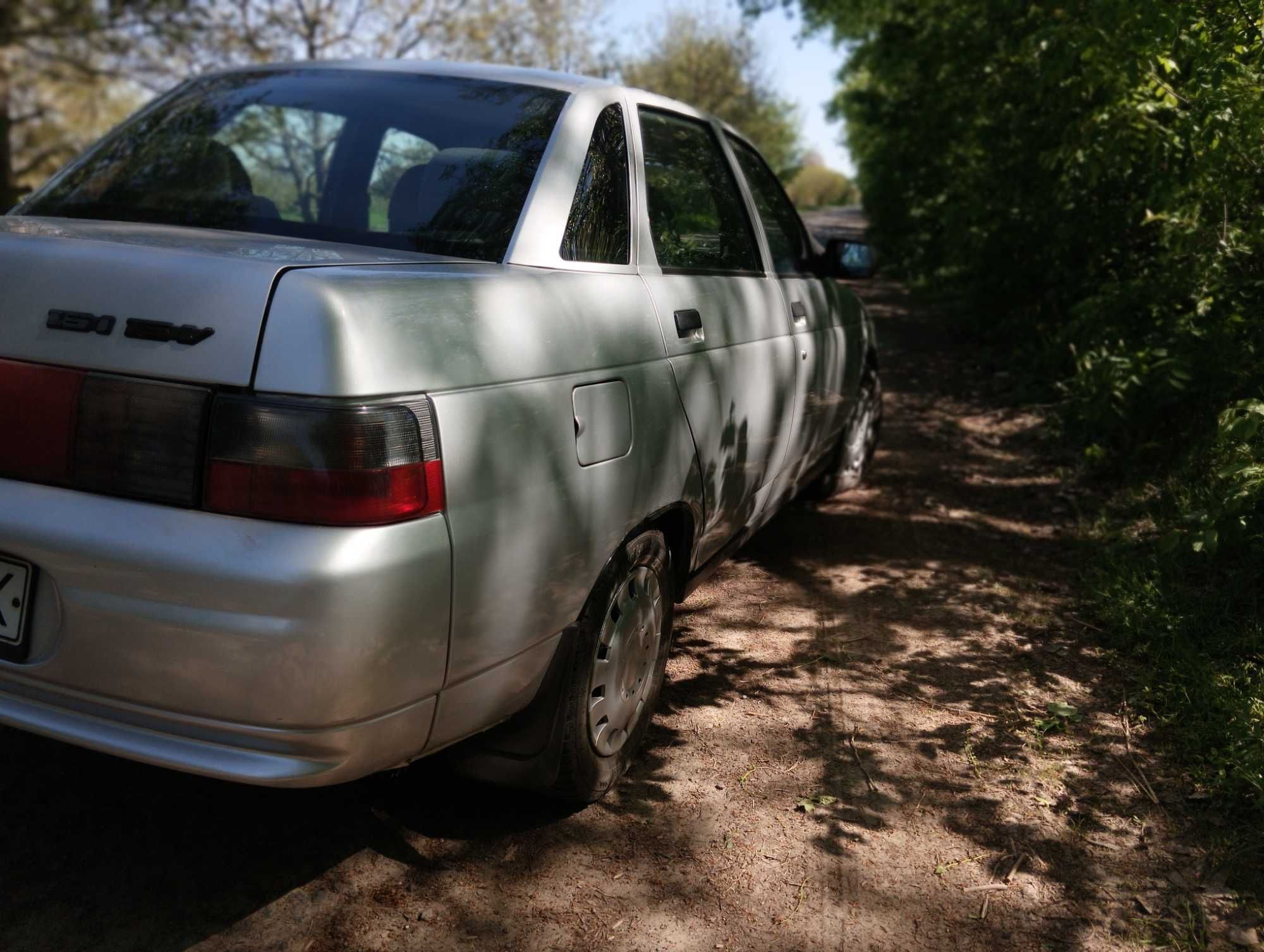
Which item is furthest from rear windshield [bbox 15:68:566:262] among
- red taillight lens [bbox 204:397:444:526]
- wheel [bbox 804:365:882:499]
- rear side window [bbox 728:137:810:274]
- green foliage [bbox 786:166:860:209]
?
green foliage [bbox 786:166:860:209]

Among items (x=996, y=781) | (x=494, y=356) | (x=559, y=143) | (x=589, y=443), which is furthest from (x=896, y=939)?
(x=559, y=143)

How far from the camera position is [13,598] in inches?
85.2

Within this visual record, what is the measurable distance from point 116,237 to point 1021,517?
5.26 metres

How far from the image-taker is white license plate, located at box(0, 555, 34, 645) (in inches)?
84.4

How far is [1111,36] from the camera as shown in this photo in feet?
17.3

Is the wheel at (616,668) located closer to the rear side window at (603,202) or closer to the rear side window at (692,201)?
the rear side window at (603,202)

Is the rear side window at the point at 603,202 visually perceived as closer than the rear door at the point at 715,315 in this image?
Yes

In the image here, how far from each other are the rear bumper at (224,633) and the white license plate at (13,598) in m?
0.03

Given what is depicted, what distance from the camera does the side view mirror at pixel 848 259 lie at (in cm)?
505

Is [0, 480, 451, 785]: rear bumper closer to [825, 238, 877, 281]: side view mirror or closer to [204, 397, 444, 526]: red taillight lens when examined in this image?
[204, 397, 444, 526]: red taillight lens

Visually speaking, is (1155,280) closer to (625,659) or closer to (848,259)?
(848,259)

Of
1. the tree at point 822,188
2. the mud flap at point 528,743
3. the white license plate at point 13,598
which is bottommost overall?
the mud flap at point 528,743

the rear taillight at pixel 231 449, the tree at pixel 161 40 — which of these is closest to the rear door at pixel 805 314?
the rear taillight at pixel 231 449

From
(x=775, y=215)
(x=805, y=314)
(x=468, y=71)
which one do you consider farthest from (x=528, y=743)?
(x=775, y=215)
